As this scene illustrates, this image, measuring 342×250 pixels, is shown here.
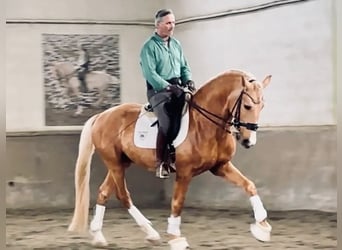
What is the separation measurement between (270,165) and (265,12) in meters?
0.33

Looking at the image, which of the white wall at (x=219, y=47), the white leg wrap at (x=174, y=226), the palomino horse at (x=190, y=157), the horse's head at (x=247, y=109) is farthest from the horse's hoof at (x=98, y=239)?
the horse's head at (x=247, y=109)

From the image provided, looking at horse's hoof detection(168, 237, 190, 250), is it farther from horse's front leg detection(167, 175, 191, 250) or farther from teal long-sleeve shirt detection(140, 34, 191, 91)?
teal long-sleeve shirt detection(140, 34, 191, 91)

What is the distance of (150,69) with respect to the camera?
154 cm

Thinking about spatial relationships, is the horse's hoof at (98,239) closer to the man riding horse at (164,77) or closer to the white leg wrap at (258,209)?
the man riding horse at (164,77)

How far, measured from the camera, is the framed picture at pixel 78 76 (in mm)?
1524

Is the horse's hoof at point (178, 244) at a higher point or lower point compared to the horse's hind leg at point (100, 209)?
lower

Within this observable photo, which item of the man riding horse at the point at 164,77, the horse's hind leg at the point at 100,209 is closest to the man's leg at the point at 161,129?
the man riding horse at the point at 164,77

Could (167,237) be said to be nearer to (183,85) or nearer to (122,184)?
(122,184)

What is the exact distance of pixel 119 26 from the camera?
1.55 meters

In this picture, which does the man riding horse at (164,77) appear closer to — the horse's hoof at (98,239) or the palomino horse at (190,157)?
the palomino horse at (190,157)

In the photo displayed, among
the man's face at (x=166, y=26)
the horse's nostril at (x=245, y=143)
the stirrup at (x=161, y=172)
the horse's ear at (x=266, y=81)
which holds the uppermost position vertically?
the man's face at (x=166, y=26)

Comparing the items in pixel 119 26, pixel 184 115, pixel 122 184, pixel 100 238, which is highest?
pixel 119 26

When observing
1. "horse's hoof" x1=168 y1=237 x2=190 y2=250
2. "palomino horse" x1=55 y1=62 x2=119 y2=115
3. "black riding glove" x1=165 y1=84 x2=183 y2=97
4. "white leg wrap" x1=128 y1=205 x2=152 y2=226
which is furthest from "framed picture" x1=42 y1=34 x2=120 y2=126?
"horse's hoof" x1=168 y1=237 x2=190 y2=250

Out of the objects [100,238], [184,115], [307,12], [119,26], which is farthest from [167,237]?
[307,12]
